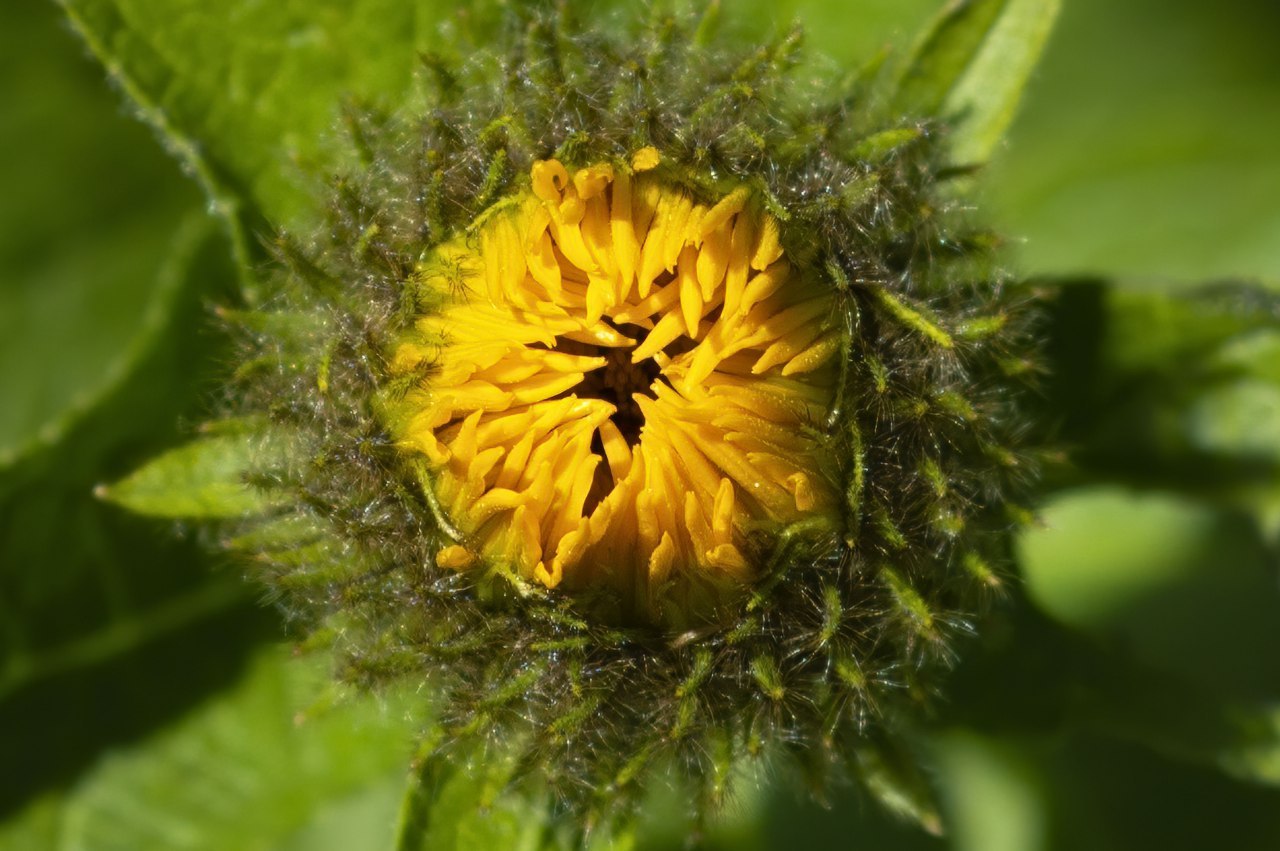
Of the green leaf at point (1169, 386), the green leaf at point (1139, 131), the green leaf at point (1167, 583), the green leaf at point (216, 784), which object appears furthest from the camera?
the green leaf at point (1139, 131)

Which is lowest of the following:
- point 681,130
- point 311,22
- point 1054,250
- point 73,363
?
point 1054,250

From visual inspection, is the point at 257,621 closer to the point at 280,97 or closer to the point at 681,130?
the point at 280,97

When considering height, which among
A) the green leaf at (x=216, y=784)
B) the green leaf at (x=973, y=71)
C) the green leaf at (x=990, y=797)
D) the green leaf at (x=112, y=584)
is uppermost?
the green leaf at (x=973, y=71)

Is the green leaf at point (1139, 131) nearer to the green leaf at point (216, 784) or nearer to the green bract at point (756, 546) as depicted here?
the green bract at point (756, 546)

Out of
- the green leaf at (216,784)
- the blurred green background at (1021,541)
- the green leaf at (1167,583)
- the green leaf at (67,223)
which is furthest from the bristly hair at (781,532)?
the green leaf at (67,223)

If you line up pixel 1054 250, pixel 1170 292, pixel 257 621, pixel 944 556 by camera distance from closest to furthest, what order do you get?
pixel 944 556
pixel 1170 292
pixel 257 621
pixel 1054 250

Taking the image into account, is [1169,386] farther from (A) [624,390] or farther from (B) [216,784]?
(B) [216,784]

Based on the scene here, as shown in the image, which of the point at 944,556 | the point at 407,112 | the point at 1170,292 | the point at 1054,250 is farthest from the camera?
the point at 1054,250

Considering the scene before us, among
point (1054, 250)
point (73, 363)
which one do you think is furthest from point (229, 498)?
point (1054, 250)
